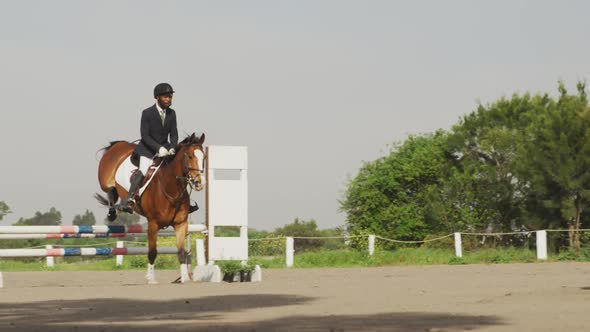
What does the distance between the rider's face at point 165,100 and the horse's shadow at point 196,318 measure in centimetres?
458

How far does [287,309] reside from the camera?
8.95 metres

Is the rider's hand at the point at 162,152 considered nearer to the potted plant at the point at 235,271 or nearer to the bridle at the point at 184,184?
the bridle at the point at 184,184

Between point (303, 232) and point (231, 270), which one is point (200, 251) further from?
point (303, 232)

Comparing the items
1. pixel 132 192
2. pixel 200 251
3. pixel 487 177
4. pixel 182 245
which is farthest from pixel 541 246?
pixel 132 192

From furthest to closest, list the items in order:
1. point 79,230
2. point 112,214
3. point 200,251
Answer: point 200,251 < point 112,214 < point 79,230

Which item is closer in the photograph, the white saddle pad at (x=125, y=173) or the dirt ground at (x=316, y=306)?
the dirt ground at (x=316, y=306)

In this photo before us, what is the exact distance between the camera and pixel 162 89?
14305mm

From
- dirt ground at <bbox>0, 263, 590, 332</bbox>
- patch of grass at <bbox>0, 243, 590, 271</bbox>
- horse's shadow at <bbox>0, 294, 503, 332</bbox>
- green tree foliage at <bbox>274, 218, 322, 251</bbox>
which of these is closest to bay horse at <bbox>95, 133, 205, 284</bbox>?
dirt ground at <bbox>0, 263, 590, 332</bbox>

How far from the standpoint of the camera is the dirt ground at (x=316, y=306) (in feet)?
24.1

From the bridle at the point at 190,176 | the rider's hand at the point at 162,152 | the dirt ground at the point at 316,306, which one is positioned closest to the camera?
the dirt ground at the point at 316,306

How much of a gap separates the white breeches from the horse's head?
2.36 ft

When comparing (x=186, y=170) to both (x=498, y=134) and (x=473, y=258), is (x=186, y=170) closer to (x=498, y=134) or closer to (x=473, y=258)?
(x=473, y=258)

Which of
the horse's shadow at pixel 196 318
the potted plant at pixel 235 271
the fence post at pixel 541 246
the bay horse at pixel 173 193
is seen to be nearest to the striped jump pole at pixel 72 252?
the bay horse at pixel 173 193

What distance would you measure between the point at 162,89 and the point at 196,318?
6.65 meters
